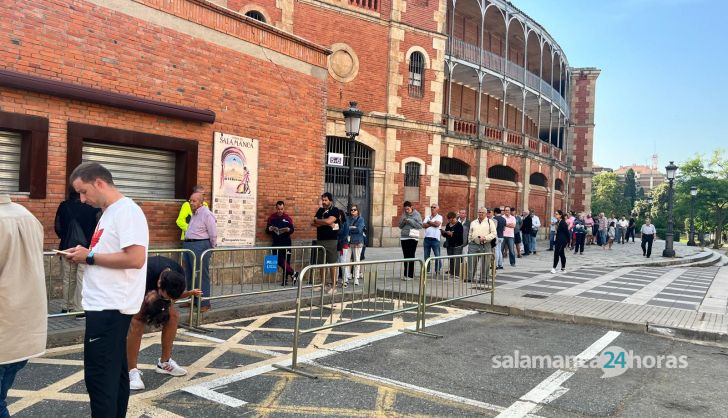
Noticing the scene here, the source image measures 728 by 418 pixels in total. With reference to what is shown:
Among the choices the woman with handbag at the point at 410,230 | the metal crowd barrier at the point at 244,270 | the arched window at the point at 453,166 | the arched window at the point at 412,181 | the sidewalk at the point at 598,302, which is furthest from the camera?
the arched window at the point at 453,166

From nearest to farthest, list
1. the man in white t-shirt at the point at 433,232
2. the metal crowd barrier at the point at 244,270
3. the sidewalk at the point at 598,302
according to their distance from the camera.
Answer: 1. the sidewalk at the point at 598,302
2. the metal crowd barrier at the point at 244,270
3. the man in white t-shirt at the point at 433,232

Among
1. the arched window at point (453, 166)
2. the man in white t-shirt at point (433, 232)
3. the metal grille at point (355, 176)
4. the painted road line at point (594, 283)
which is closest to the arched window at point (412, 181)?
the metal grille at point (355, 176)

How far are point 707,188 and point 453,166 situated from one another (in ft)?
105

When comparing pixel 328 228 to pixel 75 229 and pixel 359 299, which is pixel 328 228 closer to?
pixel 359 299

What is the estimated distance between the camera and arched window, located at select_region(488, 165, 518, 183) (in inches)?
1080

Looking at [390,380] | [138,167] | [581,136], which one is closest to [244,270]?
[138,167]

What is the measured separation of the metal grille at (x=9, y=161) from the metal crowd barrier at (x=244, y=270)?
283cm

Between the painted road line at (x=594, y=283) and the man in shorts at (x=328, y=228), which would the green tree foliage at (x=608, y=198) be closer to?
the painted road line at (x=594, y=283)

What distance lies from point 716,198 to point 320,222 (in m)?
46.5

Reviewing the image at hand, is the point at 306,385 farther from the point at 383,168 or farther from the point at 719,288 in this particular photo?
the point at 383,168

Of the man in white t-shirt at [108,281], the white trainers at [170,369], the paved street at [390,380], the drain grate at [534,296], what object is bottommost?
the paved street at [390,380]

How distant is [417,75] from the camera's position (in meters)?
21.2

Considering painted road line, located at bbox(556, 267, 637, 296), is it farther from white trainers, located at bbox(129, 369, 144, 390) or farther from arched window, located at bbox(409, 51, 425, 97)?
arched window, located at bbox(409, 51, 425, 97)

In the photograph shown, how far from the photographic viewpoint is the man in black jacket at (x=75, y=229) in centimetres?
655
